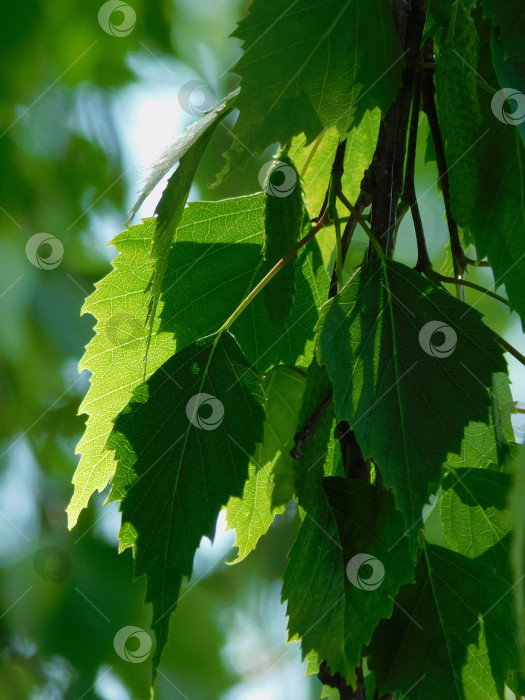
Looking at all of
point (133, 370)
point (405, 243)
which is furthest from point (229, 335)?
point (405, 243)

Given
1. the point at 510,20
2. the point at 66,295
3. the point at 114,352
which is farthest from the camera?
the point at 66,295

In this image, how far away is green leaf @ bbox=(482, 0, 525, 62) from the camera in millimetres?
237

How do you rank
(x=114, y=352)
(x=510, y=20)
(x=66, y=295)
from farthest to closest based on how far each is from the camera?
(x=66, y=295) < (x=114, y=352) < (x=510, y=20)

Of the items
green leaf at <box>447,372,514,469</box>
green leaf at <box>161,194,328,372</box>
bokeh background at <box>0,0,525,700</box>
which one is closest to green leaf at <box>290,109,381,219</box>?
green leaf at <box>161,194,328,372</box>

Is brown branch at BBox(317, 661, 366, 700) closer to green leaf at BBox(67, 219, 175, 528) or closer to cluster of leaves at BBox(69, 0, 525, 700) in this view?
cluster of leaves at BBox(69, 0, 525, 700)

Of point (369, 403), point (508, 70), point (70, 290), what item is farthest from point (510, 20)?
point (70, 290)

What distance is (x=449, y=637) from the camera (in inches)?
11.3

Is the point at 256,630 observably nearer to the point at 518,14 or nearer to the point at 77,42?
the point at 77,42

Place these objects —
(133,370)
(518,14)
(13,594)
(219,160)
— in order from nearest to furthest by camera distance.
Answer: (518,14) → (133,370) → (13,594) → (219,160)

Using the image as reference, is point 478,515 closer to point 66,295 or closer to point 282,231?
point 282,231

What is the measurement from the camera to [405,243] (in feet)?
3.21

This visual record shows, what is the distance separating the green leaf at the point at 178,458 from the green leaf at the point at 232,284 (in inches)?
1.4

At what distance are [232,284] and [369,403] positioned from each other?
0.40 feet

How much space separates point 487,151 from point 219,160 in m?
0.85
